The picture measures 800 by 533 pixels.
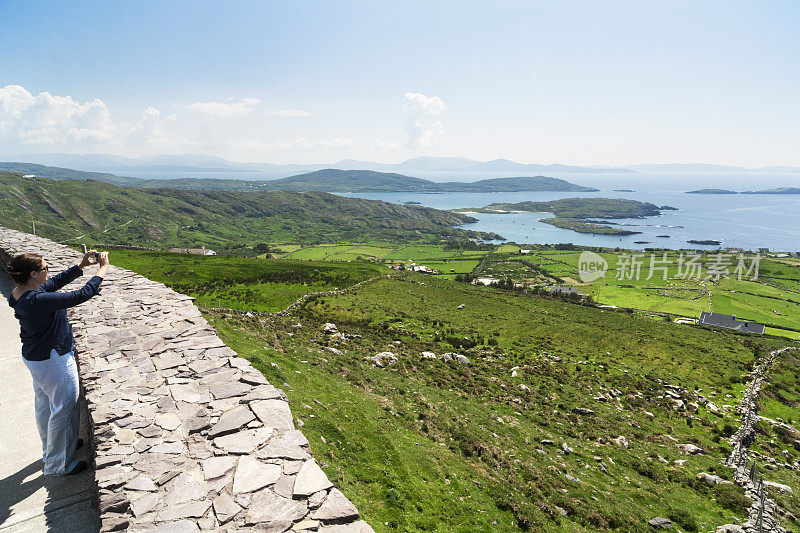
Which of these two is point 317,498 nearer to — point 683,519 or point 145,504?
point 145,504

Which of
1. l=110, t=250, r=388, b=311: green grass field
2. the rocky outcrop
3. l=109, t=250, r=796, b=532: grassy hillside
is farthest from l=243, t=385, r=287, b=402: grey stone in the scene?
l=110, t=250, r=388, b=311: green grass field

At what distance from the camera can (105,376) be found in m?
7.78

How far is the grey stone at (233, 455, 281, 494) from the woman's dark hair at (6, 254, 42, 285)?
4880 mm

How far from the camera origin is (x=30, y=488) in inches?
252

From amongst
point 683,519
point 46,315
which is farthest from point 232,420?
point 683,519

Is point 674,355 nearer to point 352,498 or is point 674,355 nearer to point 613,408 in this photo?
point 613,408

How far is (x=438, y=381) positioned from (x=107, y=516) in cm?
2050

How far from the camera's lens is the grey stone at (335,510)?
5.03 meters

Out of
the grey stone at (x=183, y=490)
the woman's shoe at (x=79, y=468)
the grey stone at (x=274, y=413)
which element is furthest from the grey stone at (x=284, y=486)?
the woman's shoe at (x=79, y=468)

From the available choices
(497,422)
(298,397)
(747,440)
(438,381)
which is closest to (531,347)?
(747,440)

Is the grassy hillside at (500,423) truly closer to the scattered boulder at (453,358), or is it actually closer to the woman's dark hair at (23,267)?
the scattered boulder at (453,358)

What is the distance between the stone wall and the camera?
495cm

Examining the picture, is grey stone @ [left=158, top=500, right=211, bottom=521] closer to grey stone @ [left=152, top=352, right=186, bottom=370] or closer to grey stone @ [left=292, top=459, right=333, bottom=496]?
grey stone @ [left=292, top=459, right=333, bottom=496]

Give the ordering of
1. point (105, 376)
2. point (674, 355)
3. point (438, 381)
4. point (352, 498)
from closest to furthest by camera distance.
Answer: point (105, 376), point (352, 498), point (438, 381), point (674, 355)
